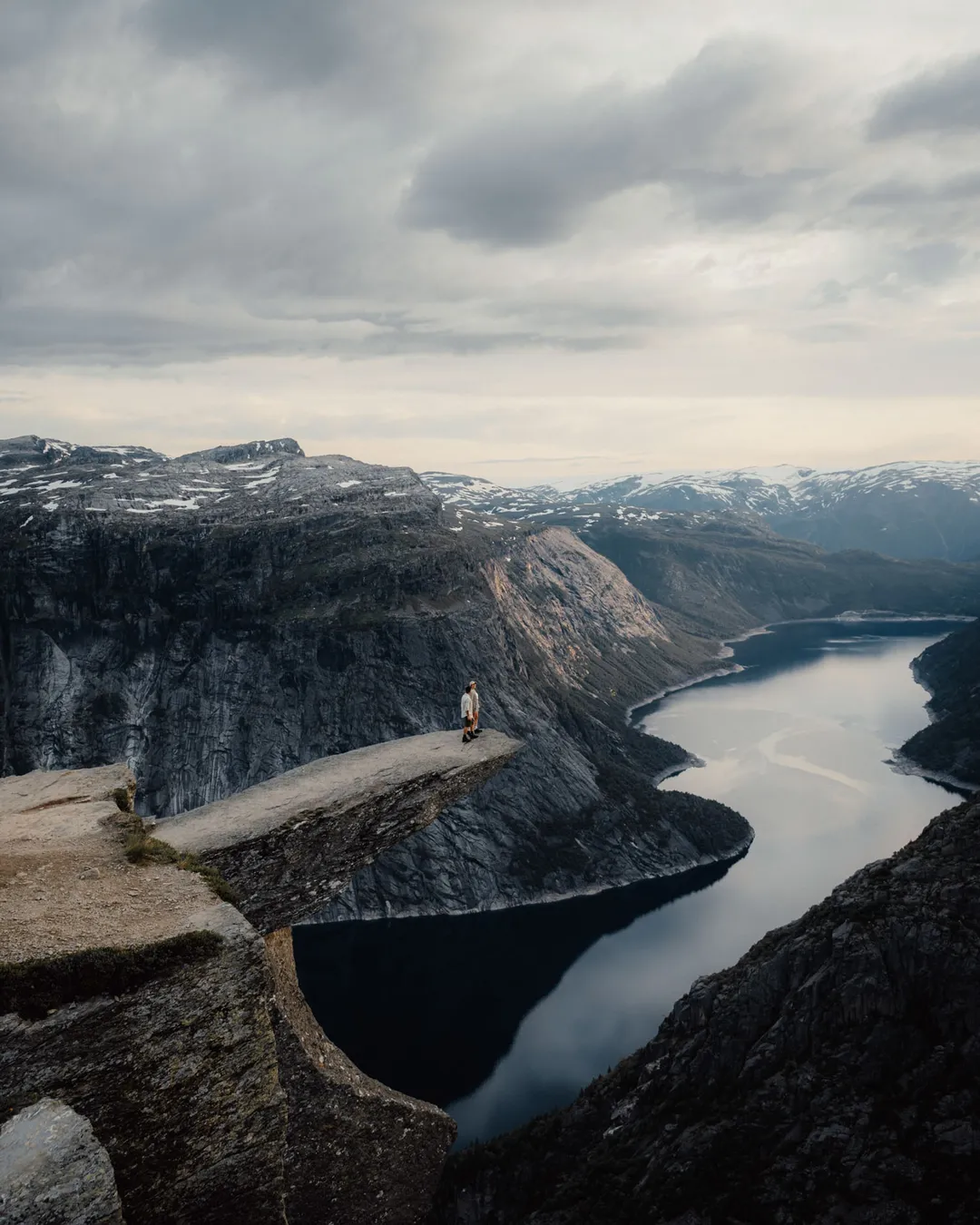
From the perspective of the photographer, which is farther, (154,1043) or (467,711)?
(467,711)

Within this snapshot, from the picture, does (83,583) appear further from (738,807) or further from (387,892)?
(738,807)

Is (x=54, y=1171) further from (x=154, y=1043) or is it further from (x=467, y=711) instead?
(x=467, y=711)

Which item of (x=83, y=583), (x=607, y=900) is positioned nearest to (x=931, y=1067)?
(x=607, y=900)

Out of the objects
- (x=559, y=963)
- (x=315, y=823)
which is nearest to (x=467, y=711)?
(x=315, y=823)

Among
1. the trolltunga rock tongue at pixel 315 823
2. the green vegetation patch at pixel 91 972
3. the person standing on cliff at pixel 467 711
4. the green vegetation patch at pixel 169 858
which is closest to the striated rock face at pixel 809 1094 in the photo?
the person standing on cliff at pixel 467 711

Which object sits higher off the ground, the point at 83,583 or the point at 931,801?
the point at 83,583

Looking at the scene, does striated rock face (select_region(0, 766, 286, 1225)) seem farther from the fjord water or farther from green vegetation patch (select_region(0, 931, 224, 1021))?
the fjord water
